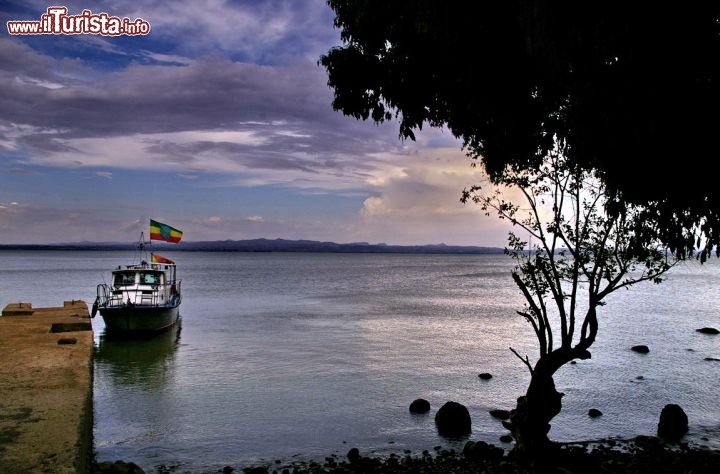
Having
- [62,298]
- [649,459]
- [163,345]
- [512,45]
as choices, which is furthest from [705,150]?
[62,298]

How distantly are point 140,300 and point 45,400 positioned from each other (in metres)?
27.3

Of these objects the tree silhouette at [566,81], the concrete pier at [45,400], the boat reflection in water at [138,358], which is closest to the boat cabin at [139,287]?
the boat reflection in water at [138,358]

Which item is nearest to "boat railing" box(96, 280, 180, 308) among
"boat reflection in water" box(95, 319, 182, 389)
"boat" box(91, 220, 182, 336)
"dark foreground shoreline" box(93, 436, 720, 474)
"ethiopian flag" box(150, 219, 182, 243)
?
"boat" box(91, 220, 182, 336)

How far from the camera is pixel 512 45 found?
9.53m

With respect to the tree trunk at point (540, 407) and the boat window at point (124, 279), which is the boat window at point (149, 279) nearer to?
the boat window at point (124, 279)

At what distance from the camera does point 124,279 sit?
35562 mm

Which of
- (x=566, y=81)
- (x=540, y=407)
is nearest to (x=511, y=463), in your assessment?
(x=540, y=407)

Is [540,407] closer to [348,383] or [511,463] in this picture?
[511,463]

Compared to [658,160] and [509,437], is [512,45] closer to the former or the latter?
[658,160]

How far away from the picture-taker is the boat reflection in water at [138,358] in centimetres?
2589

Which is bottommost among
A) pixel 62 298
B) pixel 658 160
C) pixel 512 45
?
pixel 62 298

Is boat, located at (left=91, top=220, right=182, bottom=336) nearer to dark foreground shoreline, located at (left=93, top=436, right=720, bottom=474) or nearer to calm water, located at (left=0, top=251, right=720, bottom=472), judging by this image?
calm water, located at (left=0, top=251, right=720, bottom=472)

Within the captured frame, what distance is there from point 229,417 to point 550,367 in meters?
11.5

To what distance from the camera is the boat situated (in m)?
33.7
